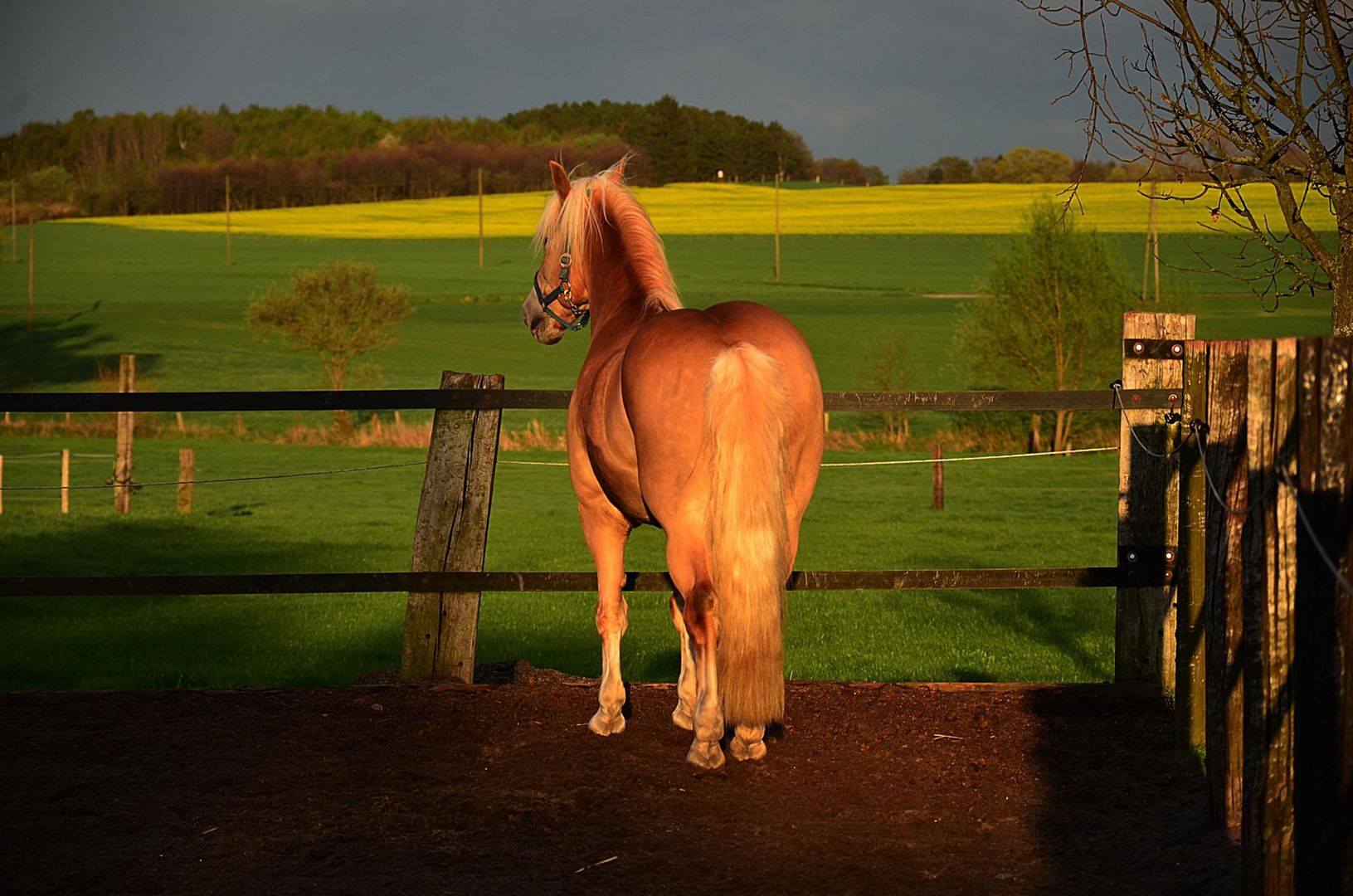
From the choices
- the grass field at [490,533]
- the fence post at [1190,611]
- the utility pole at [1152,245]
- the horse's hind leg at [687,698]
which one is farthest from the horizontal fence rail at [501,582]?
the grass field at [490,533]

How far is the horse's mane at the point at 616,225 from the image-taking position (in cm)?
643

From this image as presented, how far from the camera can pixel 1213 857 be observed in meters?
4.26

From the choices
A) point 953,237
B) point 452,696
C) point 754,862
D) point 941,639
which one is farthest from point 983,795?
point 953,237

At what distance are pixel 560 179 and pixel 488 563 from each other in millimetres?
12828

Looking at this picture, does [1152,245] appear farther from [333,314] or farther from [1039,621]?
[333,314]

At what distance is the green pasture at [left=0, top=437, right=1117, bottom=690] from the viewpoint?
11398 millimetres

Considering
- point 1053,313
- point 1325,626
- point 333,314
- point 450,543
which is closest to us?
point 1325,626

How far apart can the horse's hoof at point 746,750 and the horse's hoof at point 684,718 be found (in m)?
0.48

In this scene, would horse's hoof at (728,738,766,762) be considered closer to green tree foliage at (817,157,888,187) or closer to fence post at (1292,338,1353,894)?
fence post at (1292,338,1353,894)

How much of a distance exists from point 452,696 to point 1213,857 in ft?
12.2

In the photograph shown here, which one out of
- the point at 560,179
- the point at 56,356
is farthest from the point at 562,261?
the point at 56,356

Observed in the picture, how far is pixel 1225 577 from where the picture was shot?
13.5ft

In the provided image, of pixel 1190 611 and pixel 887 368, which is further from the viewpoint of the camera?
pixel 887 368

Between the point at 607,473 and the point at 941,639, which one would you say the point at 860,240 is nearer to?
the point at 941,639
